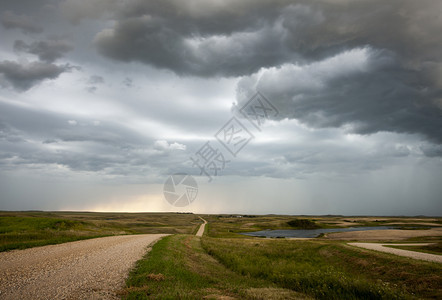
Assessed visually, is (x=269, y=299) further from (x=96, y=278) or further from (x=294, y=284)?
(x=96, y=278)

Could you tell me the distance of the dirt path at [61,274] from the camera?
11.1 m

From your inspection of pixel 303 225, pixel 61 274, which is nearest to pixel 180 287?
pixel 61 274

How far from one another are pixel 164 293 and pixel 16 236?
2892 centimetres

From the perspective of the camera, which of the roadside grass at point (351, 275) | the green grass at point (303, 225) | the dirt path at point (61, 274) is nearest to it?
the dirt path at point (61, 274)

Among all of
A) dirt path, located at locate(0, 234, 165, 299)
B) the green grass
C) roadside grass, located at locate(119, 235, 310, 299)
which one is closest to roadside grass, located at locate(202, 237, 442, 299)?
roadside grass, located at locate(119, 235, 310, 299)

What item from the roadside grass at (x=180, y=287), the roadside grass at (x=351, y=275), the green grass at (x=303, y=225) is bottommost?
the green grass at (x=303, y=225)

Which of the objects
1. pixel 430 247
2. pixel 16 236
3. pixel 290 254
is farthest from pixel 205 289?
pixel 430 247

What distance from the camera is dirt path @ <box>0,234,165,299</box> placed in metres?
11.1

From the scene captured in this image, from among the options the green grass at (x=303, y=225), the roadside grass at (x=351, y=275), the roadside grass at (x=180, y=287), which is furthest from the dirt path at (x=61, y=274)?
the green grass at (x=303, y=225)

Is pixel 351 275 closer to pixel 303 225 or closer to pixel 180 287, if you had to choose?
pixel 180 287

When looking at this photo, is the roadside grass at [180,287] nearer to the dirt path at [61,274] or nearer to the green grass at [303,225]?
the dirt path at [61,274]

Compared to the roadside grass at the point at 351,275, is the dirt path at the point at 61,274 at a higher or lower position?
higher

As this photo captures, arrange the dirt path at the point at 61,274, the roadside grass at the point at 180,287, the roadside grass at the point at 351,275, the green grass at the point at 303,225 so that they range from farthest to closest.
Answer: the green grass at the point at 303,225
the roadside grass at the point at 351,275
the roadside grass at the point at 180,287
the dirt path at the point at 61,274

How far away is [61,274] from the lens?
14.5m
